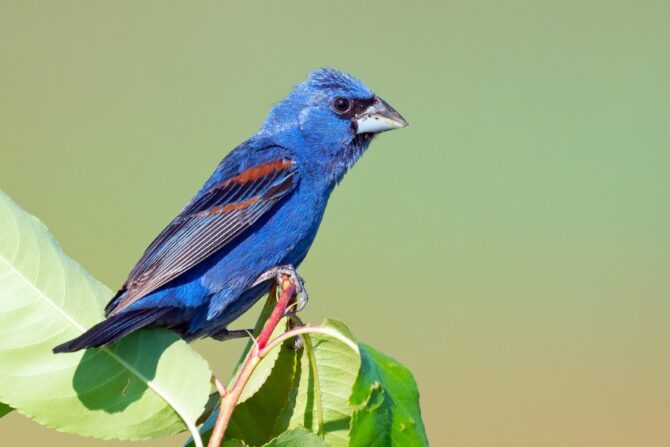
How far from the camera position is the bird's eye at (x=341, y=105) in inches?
127

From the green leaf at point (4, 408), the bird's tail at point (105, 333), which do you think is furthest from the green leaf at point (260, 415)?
the green leaf at point (4, 408)

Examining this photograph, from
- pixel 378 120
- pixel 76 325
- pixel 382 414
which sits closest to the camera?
pixel 382 414

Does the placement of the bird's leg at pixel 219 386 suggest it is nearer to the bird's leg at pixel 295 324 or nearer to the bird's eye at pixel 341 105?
the bird's leg at pixel 295 324

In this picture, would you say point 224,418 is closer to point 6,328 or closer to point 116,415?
point 116,415

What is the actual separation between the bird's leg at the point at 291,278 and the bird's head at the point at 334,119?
573mm

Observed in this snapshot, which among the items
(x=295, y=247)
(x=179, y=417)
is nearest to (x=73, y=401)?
(x=179, y=417)

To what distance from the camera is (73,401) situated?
1.49 metres

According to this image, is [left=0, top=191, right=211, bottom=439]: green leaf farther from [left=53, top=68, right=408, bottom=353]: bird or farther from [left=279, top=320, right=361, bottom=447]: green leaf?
[left=53, top=68, right=408, bottom=353]: bird

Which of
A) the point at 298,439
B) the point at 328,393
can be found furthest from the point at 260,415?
the point at 298,439

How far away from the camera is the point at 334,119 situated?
10.5 feet

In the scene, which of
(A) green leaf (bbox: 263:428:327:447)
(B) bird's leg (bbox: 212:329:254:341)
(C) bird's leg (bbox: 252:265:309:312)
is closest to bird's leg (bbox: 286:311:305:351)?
(C) bird's leg (bbox: 252:265:309:312)

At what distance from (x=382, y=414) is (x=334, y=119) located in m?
1.97

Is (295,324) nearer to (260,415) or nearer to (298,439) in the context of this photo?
(260,415)

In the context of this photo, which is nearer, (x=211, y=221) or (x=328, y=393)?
(x=328, y=393)
